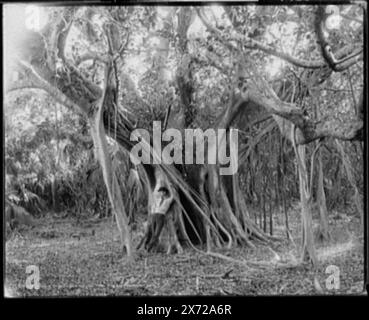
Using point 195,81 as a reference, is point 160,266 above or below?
below

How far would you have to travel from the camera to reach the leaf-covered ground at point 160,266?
3.85m

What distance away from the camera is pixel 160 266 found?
386 cm

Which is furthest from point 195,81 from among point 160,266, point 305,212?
point 160,266

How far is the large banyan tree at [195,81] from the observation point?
3850 mm

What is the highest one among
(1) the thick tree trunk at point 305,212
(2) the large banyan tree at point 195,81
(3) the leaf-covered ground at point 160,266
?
(2) the large banyan tree at point 195,81

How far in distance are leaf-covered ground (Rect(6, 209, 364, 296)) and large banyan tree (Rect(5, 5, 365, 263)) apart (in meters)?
0.09

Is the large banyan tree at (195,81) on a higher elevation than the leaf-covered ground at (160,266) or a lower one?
higher

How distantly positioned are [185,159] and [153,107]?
0.40 m

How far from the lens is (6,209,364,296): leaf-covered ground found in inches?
151

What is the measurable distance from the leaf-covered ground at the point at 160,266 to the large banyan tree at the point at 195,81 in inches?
3.4

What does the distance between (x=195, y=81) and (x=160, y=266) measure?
1227 mm

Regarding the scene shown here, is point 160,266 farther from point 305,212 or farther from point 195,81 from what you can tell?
point 195,81

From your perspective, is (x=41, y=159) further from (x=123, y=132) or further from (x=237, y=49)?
(x=237, y=49)

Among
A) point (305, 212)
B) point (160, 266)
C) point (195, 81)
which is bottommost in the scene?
point (160, 266)
